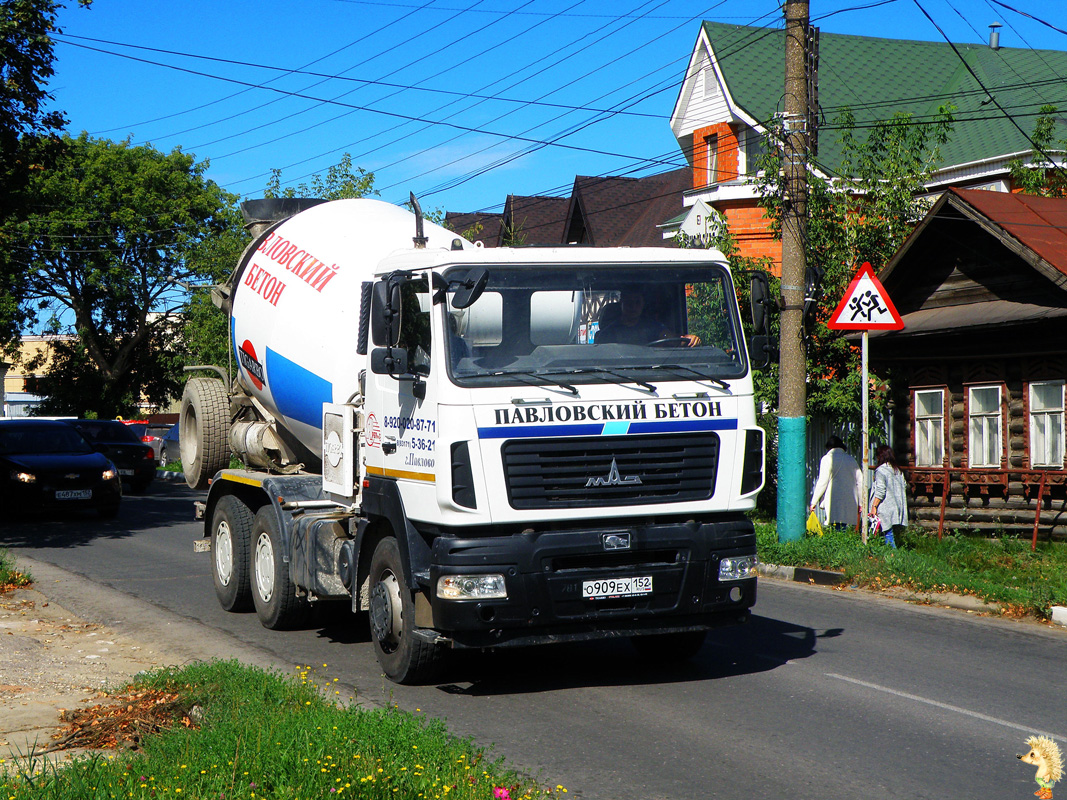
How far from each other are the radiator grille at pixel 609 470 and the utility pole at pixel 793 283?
7.09 m

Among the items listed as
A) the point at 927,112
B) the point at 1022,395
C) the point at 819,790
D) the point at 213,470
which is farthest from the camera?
the point at 927,112

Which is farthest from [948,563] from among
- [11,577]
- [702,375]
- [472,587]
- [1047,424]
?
[11,577]

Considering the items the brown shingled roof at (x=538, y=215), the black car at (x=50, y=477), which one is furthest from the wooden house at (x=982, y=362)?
the brown shingled roof at (x=538, y=215)

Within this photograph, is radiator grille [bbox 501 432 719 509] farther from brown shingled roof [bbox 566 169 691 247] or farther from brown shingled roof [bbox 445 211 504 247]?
brown shingled roof [bbox 445 211 504 247]

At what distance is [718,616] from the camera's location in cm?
780

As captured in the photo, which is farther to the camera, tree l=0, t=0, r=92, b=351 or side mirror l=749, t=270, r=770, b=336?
tree l=0, t=0, r=92, b=351

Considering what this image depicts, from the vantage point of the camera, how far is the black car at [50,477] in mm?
20250

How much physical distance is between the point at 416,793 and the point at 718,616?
11.1 ft

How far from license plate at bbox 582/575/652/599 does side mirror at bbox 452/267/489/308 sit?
1.93 meters

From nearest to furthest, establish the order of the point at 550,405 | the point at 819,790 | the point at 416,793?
1. the point at 416,793
2. the point at 819,790
3. the point at 550,405

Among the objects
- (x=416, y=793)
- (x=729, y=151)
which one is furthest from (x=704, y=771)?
(x=729, y=151)

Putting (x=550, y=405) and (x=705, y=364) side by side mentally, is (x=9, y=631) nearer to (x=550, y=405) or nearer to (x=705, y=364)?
(x=550, y=405)

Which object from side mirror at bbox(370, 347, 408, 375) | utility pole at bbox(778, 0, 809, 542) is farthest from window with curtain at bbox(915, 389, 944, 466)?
side mirror at bbox(370, 347, 408, 375)

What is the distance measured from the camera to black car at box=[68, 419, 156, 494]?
28.3 meters
